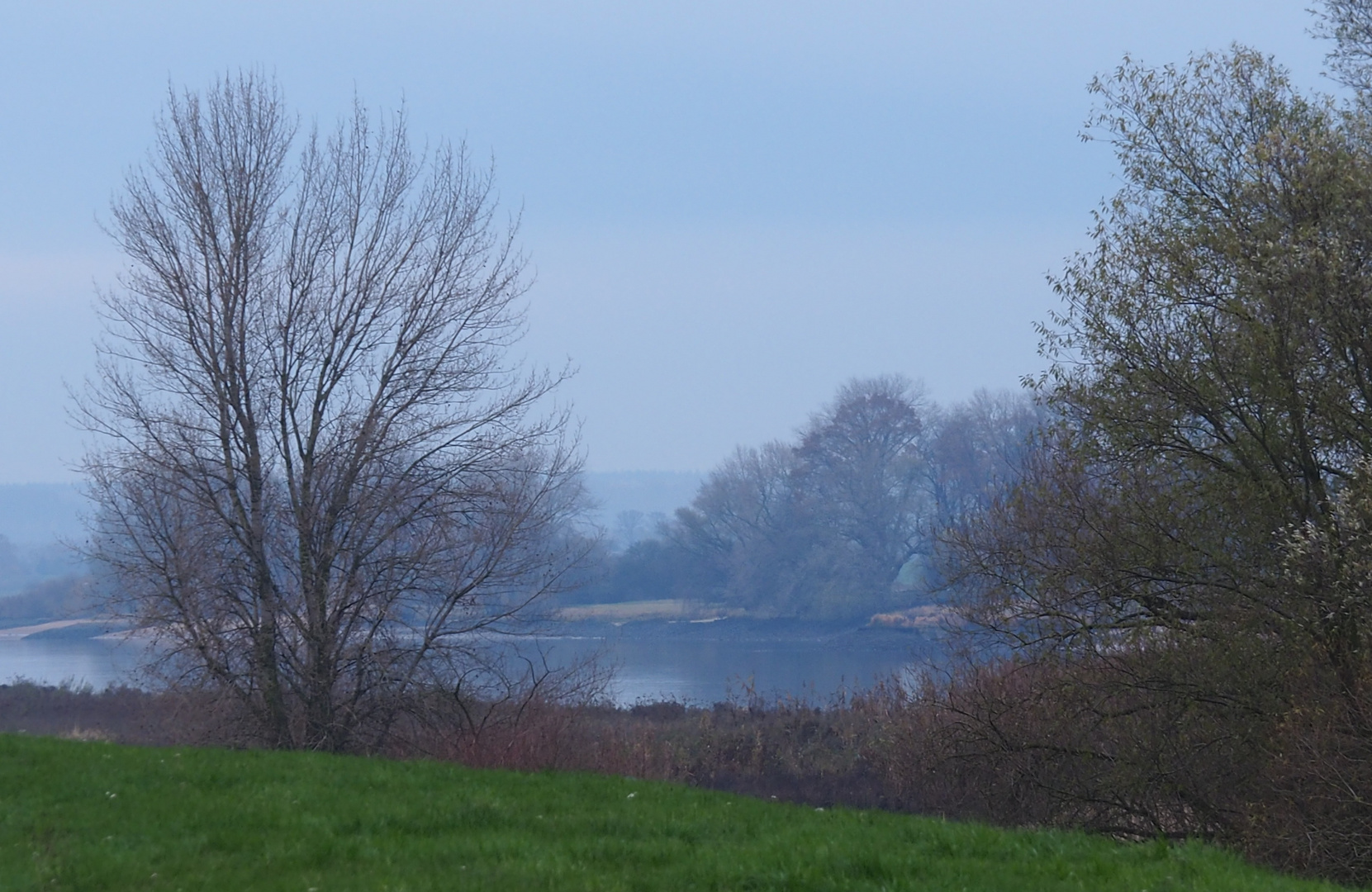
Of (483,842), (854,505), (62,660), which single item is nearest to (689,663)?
(854,505)

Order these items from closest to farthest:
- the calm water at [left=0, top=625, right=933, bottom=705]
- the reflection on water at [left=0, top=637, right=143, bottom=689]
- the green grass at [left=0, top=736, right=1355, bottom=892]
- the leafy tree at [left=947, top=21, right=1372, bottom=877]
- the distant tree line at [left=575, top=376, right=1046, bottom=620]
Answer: the green grass at [left=0, top=736, right=1355, bottom=892] < the leafy tree at [left=947, top=21, right=1372, bottom=877] < the calm water at [left=0, top=625, right=933, bottom=705] < the reflection on water at [left=0, top=637, right=143, bottom=689] < the distant tree line at [left=575, top=376, right=1046, bottom=620]

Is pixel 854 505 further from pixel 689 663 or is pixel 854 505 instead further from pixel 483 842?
pixel 483 842

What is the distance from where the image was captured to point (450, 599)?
63.7 ft

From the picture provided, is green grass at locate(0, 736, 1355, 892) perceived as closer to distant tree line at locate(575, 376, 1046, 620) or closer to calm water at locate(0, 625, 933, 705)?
calm water at locate(0, 625, 933, 705)

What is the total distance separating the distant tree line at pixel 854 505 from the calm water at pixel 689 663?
6006mm

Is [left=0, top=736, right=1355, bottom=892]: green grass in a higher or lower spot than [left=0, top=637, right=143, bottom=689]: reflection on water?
lower

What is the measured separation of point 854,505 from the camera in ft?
233

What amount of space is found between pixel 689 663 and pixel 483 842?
47419 millimetres

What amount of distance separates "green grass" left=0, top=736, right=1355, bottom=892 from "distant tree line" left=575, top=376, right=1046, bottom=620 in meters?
57.2

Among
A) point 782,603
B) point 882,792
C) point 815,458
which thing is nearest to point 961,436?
point 815,458

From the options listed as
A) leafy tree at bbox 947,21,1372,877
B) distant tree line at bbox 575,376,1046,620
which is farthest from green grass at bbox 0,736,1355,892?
distant tree line at bbox 575,376,1046,620

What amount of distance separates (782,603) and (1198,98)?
56.9 metres

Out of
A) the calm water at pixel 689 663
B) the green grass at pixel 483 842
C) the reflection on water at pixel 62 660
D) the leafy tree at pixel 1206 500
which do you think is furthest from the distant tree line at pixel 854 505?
the green grass at pixel 483 842

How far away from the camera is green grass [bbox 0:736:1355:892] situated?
6691mm
